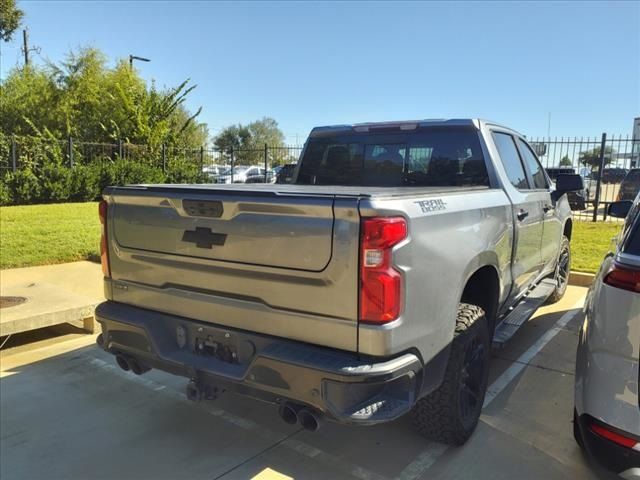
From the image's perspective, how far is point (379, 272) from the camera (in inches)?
87.4

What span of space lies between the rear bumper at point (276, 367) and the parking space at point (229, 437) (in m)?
0.63

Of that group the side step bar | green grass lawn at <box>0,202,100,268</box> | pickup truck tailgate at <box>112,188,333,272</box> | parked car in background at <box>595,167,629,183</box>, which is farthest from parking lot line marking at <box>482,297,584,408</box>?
parked car in background at <box>595,167,629,183</box>

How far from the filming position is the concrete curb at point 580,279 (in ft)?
23.8

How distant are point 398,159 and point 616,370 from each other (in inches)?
94.2

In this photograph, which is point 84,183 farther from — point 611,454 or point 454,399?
point 611,454

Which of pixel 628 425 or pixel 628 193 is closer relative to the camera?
pixel 628 425

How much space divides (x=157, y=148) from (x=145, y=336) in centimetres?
2188

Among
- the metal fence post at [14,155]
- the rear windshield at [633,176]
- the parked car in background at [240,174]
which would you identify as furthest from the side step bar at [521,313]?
the parked car in background at [240,174]

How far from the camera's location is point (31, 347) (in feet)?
16.1

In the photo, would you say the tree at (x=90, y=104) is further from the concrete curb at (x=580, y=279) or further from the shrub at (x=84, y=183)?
the concrete curb at (x=580, y=279)

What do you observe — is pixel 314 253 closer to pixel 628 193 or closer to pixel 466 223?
pixel 466 223

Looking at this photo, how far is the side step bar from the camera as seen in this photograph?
376cm

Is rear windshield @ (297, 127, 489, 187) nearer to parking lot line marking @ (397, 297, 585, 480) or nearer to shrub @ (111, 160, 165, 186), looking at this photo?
parking lot line marking @ (397, 297, 585, 480)

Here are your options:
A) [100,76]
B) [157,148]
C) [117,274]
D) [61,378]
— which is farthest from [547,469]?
[100,76]
